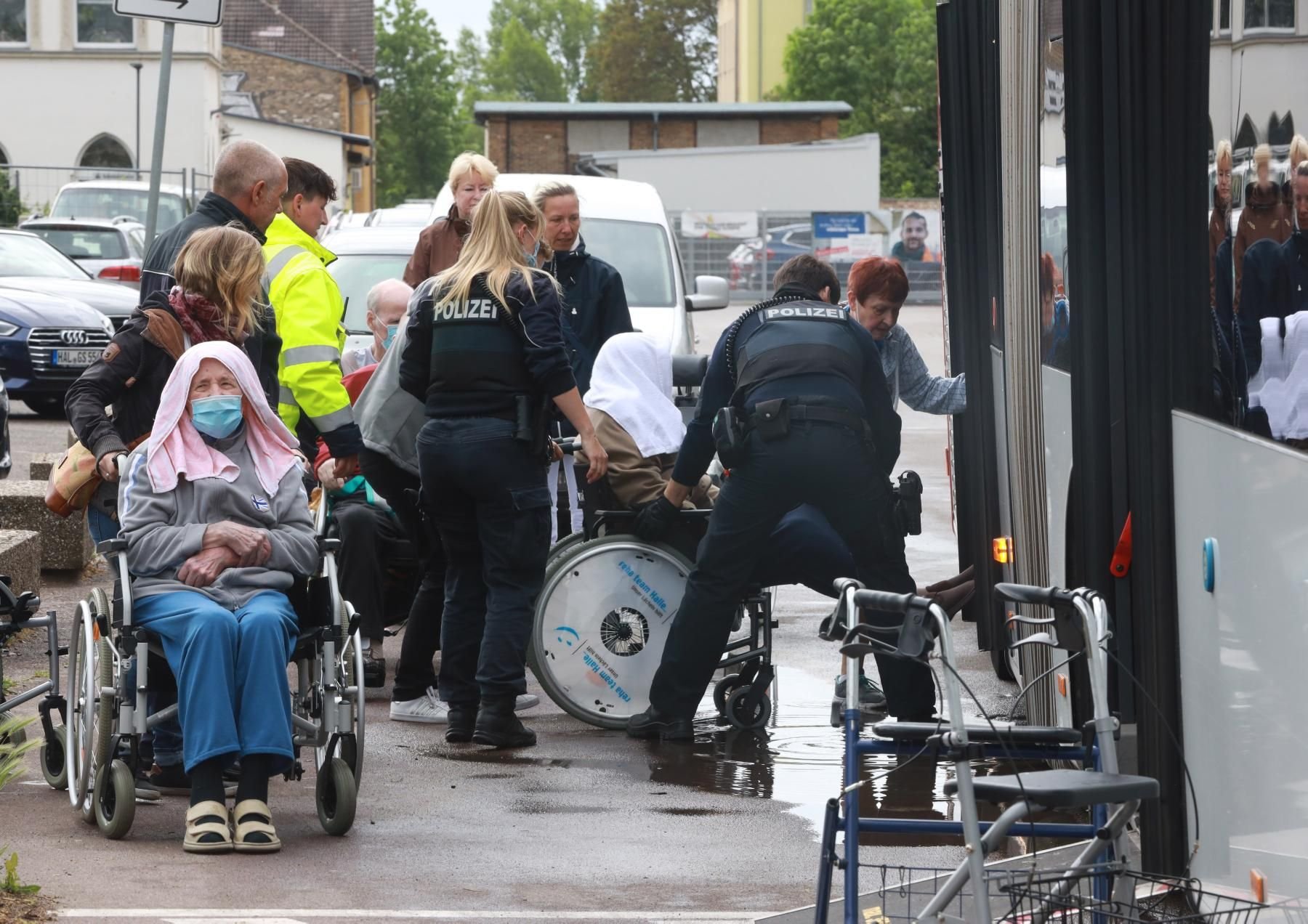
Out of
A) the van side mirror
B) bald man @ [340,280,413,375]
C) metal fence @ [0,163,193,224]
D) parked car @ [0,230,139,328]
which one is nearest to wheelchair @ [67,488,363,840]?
bald man @ [340,280,413,375]

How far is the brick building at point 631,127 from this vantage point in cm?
6122

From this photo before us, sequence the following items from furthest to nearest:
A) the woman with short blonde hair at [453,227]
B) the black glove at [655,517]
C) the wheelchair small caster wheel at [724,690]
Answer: the woman with short blonde hair at [453,227] < the wheelchair small caster wheel at [724,690] < the black glove at [655,517]

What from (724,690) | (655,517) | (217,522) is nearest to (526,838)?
(217,522)

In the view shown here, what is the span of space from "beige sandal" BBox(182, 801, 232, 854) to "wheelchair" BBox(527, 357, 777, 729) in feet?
6.80

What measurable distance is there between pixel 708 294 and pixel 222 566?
10.2 metres

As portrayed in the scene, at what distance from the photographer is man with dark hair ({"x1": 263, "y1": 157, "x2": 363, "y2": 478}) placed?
282 inches

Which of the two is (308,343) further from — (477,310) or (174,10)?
(174,10)

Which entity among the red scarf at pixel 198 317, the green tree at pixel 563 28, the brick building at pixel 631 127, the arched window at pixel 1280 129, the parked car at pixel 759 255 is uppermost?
→ the green tree at pixel 563 28

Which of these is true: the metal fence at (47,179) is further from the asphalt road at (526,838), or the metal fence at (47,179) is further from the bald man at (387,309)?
the asphalt road at (526,838)

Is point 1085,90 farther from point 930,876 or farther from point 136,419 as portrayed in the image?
point 136,419

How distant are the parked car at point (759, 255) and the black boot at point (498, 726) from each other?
4294cm

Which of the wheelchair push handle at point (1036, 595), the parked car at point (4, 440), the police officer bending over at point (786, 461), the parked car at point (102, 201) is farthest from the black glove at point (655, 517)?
the parked car at point (102, 201)

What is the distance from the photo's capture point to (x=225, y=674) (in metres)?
5.94

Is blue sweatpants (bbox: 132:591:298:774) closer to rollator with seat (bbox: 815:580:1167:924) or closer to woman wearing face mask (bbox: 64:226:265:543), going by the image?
woman wearing face mask (bbox: 64:226:265:543)
